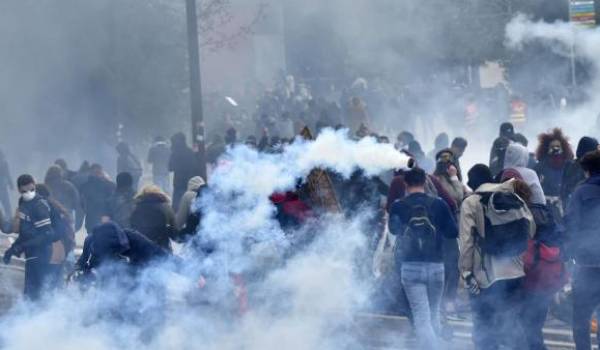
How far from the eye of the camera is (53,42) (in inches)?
1177

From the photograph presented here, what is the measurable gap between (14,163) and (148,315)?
21.2 metres

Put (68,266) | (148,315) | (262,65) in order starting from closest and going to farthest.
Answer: (148,315), (68,266), (262,65)

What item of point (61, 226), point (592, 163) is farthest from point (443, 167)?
point (61, 226)

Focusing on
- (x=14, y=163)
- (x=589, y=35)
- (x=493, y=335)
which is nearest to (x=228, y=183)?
(x=493, y=335)

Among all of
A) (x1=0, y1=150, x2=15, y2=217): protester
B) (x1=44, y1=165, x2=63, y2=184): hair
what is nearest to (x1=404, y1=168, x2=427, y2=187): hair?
(x1=44, y1=165, x2=63, y2=184): hair

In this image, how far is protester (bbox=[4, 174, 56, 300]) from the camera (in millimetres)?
12477

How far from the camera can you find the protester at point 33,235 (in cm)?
1248

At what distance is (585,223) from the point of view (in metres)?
9.71

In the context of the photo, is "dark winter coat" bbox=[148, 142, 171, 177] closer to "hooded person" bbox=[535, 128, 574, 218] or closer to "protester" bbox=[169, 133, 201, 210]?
"protester" bbox=[169, 133, 201, 210]

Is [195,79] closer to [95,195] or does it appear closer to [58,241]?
[95,195]

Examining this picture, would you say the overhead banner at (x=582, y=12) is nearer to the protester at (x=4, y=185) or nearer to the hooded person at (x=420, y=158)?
the hooded person at (x=420, y=158)

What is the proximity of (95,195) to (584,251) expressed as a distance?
7115mm

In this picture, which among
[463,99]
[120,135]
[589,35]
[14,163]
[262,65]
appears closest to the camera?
[589,35]

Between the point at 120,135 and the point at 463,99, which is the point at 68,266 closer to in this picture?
the point at 120,135
